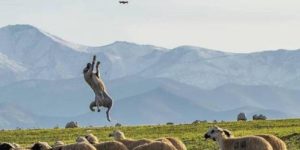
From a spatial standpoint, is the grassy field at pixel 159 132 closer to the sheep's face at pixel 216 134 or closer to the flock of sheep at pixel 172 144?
the sheep's face at pixel 216 134

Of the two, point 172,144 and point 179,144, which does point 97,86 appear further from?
point 172,144

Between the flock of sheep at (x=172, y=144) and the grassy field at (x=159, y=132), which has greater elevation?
the grassy field at (x=159, y=132)

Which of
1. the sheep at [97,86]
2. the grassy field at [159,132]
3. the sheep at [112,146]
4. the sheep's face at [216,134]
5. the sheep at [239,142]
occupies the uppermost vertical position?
the grassy field at [159,132]

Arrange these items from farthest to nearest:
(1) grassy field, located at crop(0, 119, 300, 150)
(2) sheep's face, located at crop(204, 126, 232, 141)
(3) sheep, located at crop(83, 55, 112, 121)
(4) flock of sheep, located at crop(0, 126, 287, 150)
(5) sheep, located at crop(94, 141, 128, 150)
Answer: (1) grassy field, located at crop(0, 119, 300, 150) < (3) sheep, located at crop(83, 55, 112, 121) < (2) sheep's face, located at crop(204, 126, 232, 141) < (5) sheep, located at crop(94, 141, 128, 150) < (4) flock of sheep, located at crop(0, 126, 287, 150)

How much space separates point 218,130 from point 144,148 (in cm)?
614

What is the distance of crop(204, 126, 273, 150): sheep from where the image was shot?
35.4 m

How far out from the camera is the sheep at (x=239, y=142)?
35.4 m

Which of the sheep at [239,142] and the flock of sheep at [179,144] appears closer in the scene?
the flock of sheep at [179,144]

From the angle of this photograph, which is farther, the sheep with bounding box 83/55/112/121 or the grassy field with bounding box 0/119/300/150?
the grassy field with bounding box 0/119/300/150

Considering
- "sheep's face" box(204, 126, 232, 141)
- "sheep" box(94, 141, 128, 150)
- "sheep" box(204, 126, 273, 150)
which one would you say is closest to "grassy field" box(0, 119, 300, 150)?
"sheep's face" box(204, 126, 232, 141)

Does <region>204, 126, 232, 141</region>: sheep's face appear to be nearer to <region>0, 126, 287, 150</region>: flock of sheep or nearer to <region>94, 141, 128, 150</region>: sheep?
<region>0, 126, 287, 150</region>: flock of sheep

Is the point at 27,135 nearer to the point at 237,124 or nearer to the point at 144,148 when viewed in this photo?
the point at 237,124

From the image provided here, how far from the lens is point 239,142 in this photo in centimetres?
3669

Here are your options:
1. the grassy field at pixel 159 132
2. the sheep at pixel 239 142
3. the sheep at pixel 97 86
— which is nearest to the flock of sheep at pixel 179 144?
the sheep at pixel 239 142
